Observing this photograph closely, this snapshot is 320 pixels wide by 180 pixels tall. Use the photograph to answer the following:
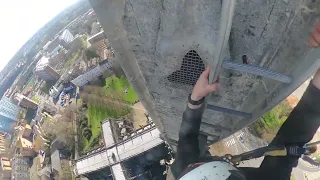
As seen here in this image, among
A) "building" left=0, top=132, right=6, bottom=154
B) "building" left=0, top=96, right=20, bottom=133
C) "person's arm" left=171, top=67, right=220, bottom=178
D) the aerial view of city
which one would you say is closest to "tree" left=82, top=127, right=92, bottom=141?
"building" left=0, top=132, right=6, bottom=154

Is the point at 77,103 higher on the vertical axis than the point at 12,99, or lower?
lower

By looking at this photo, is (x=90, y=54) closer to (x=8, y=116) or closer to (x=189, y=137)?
(x=8, y=116)

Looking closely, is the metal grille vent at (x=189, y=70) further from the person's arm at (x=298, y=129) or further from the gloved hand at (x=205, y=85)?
the person's arm at (x=298, y=129)

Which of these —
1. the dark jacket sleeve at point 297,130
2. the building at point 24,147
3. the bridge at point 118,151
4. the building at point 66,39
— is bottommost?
the dark jacket sleeve at point 297,130

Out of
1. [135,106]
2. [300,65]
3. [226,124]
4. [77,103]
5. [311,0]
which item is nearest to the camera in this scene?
[311,0]

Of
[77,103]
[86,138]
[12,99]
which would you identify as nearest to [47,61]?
[12,99]

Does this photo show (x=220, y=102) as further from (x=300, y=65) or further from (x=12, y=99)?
(x=12, y=99)

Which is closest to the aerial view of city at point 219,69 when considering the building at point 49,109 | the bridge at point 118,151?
the bridge at point 118,151
